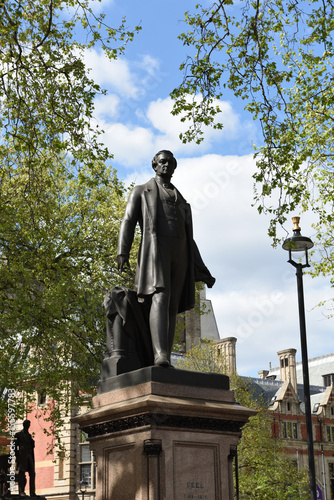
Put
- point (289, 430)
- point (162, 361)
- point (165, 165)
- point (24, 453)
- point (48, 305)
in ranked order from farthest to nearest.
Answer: point (289, 430) → point (48, 305) → point (24, 453) → point (165, 165) → point (162, 361)

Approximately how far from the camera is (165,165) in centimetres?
784

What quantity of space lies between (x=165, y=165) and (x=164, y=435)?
2995 mm

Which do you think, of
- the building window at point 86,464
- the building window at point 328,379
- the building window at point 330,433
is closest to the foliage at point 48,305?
the building window at point 86,464

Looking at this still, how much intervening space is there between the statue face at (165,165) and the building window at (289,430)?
172 feet

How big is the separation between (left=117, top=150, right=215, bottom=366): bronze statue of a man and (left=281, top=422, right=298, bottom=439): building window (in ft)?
171

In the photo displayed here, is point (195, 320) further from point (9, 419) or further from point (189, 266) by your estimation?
point (189, 266)

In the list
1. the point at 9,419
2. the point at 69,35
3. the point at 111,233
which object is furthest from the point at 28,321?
the point at 69,35

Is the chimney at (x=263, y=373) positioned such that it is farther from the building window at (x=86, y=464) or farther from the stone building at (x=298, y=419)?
the building window at (x=86, y=464)

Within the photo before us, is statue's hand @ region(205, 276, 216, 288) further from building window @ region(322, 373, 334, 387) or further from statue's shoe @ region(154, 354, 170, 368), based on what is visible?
building window @ region(322, 373, 334, 387)

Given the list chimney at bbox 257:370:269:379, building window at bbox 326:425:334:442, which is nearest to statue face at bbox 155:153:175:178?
building window at bbox 326:425:334:442

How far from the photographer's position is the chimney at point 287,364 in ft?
212

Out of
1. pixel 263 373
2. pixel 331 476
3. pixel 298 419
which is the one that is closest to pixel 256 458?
pixel 298 419

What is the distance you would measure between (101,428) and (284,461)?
34018mm

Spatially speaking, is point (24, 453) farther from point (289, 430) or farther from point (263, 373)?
point (263, 373)
